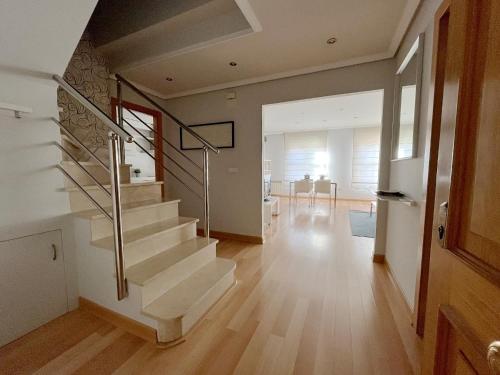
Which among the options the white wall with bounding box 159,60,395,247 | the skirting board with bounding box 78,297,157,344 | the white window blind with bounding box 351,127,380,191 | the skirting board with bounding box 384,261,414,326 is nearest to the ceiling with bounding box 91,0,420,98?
the white wall with bounding box 159,60,395,247

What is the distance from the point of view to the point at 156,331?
129cm

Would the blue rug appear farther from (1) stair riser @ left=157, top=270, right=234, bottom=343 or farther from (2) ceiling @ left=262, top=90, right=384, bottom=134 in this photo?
(1) stair riser @ left=157, top=270, right=234, bottom=343

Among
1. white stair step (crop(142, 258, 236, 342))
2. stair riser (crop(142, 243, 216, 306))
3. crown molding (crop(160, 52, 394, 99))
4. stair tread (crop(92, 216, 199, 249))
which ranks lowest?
white stair step (crop(142, 258, 236, 342))

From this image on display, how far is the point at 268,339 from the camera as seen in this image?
1.32 m

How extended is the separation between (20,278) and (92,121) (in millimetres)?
1870

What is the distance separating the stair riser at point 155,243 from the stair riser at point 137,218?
25 cm

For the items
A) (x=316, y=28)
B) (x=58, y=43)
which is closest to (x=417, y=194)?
(x=316, y=28)

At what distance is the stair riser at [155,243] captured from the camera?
151cm

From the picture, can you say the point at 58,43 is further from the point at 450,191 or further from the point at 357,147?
the point at 357,147

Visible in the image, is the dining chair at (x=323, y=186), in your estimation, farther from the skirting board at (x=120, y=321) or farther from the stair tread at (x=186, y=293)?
the skirting board at (x=120, y=321)

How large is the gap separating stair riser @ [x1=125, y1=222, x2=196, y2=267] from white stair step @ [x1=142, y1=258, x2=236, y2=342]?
33 centimetres

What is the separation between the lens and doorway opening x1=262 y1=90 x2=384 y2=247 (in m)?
5.02

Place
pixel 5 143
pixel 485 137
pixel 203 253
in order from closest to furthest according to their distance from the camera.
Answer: pixel 485 137, pixel 5 143, pixel 203 253

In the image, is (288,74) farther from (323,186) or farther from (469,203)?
(323,186)
